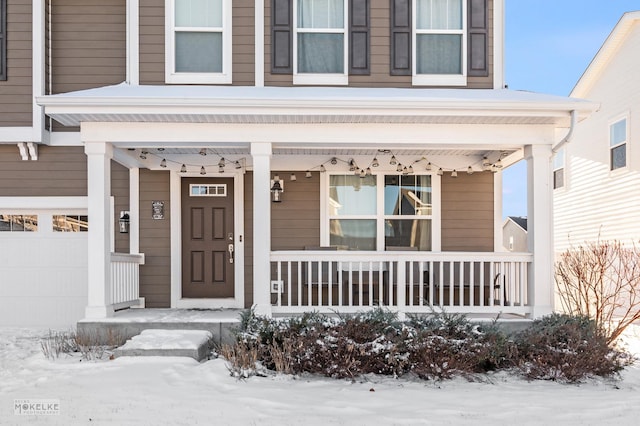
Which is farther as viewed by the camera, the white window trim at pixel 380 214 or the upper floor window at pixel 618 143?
the upper floor window at pixel 618 143

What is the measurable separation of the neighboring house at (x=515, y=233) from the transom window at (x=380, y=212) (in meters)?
9.41

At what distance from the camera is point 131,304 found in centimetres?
849

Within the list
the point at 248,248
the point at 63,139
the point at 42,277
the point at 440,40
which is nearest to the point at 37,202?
the point at 63,139

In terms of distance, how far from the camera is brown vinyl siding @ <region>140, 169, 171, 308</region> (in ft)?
29.1

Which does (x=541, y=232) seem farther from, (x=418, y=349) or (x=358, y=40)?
(x=358, y=40)

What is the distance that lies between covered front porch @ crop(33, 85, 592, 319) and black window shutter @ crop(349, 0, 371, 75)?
3.52 feet

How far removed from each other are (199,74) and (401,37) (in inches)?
121

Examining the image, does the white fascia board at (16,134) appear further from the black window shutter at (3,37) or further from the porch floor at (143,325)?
the porch floor at (143,325)

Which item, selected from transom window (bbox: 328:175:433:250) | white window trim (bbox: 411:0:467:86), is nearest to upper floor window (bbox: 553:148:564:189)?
transom window (bbox: 328:175:433:250)

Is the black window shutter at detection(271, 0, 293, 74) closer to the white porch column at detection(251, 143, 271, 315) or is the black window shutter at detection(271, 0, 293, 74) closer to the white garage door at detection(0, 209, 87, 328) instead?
the white porch column at detection(251, 143, 271, 315)

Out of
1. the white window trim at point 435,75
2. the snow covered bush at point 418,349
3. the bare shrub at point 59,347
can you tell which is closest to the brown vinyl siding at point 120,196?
the bare shrub at point 59,347

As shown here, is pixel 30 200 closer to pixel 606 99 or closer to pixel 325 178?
pixel 325 178

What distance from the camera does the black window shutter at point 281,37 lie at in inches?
328

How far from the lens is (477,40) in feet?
27.7
